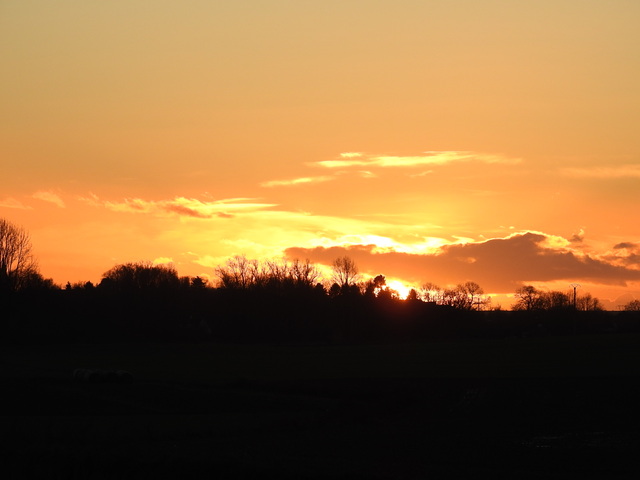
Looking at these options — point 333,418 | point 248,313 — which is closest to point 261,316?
point 248,313

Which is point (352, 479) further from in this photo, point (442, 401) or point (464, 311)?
point (464, 311)

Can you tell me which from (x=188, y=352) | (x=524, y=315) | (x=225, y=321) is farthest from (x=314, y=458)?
(x=524, y=315)

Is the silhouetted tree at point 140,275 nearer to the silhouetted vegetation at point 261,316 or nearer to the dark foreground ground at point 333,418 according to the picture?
the silhouetted vegetation at point 261,316

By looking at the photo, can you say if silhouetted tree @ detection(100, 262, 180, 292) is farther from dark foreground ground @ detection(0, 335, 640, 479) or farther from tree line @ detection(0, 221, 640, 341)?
dark foreground ground @ detection(0, 335, 640, 479)

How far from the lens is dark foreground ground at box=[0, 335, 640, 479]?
19.9 metres

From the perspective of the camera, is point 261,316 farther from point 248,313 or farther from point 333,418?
point 333,418

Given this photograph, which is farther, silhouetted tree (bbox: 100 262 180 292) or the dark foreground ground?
silhouetted tree (bbox: 100 262 180 292)

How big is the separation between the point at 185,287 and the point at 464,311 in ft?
172

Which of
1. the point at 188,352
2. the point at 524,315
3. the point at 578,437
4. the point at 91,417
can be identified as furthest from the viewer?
the point at 524,315

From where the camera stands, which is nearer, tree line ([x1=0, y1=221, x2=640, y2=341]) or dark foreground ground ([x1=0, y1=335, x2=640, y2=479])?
dark foreground ground ([x1=0, y1=335, x2=640, y2=479])

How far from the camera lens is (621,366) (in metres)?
58.1

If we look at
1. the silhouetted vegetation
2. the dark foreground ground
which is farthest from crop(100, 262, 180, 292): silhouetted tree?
the dark foreground ground

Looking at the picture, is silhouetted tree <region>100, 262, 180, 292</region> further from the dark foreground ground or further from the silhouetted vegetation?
the dark foreground ground

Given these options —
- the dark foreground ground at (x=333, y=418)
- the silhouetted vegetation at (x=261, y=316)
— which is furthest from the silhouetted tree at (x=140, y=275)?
the dark foreground ground at (x=333, y=418)
